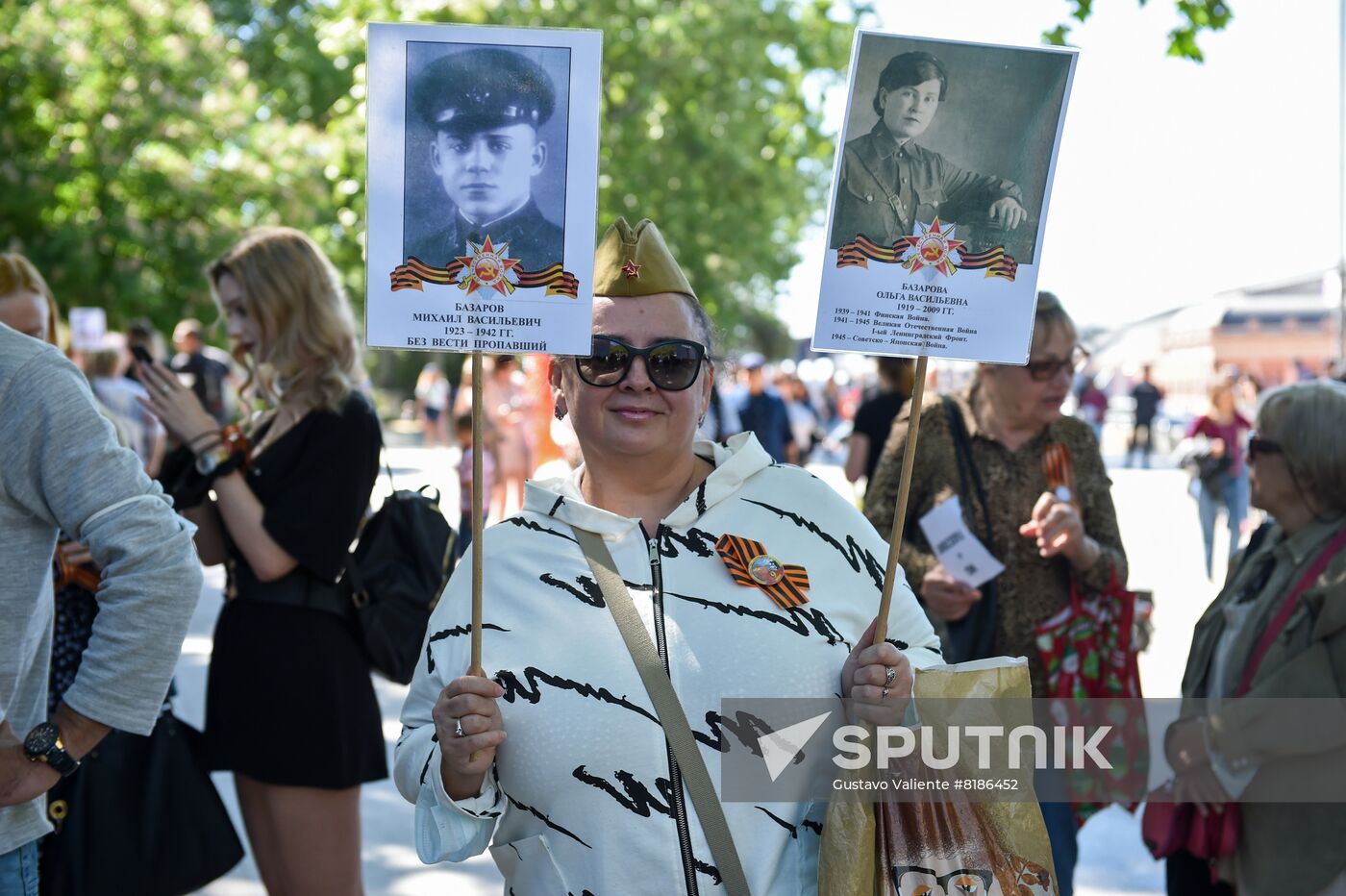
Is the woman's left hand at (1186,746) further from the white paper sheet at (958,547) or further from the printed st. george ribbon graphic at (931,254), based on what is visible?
the printed st. george ribbon graphic at (931,254)

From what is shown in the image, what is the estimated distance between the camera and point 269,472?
3914mm

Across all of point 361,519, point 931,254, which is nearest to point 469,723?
point 931,254

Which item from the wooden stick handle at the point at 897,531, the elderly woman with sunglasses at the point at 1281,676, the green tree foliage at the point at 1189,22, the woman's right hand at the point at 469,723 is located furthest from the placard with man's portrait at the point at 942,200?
the green tree foliage at the point at 1189,22

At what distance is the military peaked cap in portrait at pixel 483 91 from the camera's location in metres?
2.39

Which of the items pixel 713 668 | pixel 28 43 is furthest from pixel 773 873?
pixel 28 43

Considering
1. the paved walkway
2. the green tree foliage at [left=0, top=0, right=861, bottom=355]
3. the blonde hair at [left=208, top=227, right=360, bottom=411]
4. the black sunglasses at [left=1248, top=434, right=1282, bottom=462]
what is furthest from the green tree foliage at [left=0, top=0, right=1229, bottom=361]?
the black sunglasses at [left=1248, top=434, right=1282, bottom=462]

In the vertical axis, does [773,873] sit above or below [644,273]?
below

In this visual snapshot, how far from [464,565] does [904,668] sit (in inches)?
31.7

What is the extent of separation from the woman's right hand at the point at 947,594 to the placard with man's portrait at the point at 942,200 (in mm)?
1695

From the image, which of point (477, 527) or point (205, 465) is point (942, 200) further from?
point (205, 465)

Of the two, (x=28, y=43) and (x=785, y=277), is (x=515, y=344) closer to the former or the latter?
(x=28, y=43)

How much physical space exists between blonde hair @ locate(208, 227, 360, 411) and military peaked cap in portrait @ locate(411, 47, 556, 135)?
1.66 m

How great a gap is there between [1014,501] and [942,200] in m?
1.97

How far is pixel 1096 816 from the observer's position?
22.3 feet
